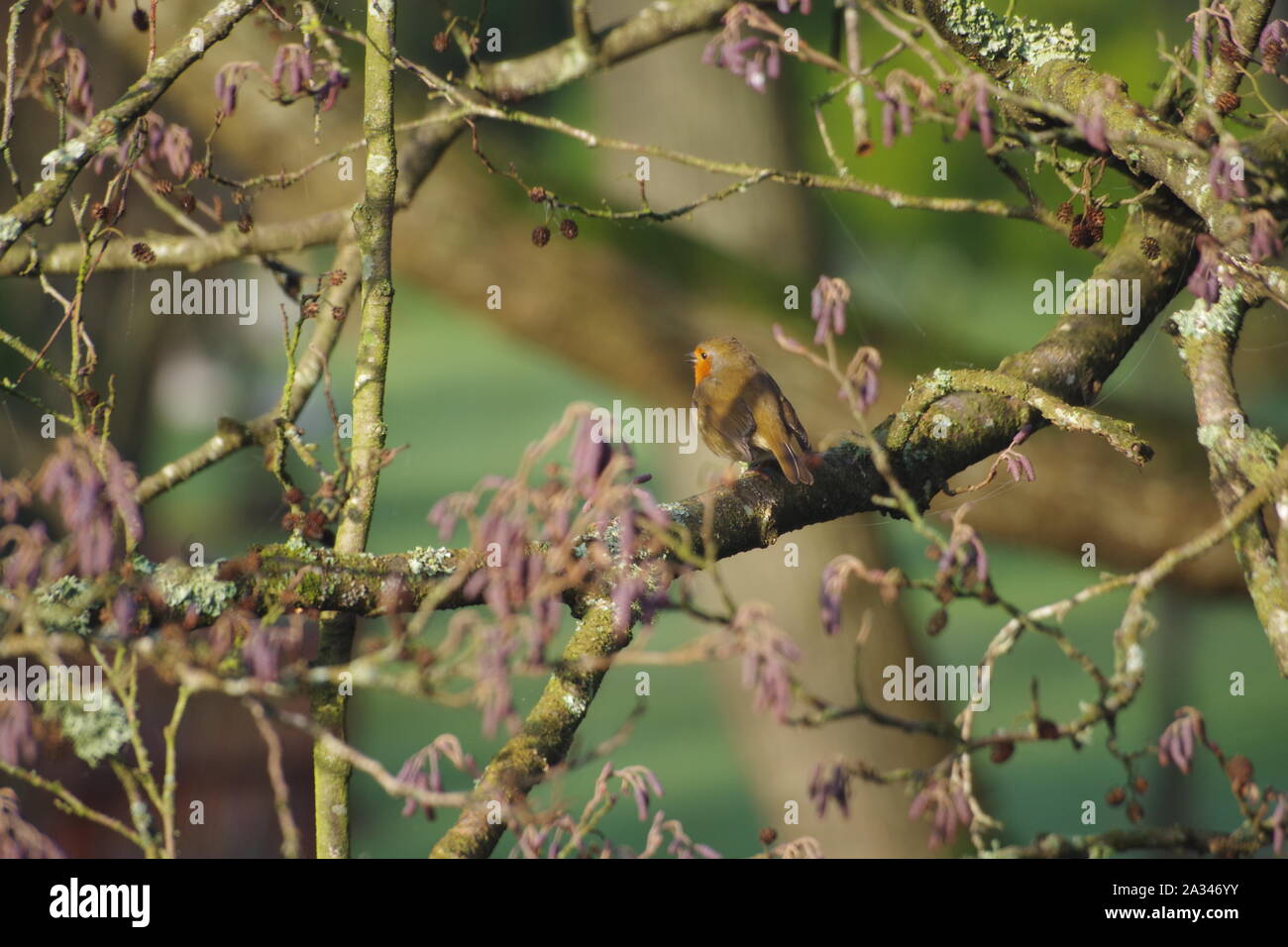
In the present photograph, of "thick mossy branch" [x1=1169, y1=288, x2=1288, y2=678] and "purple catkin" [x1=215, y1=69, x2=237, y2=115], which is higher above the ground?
"purple catkin" [x1=215, y1=69, x2=237, y2=115]

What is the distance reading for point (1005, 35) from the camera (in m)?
1.84

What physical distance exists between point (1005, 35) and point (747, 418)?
70cm

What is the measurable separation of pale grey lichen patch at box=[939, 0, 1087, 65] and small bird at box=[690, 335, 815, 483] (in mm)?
627

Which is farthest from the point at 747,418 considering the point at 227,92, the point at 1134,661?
the point at 1134,661

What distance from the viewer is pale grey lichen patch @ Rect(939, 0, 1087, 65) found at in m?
1.82

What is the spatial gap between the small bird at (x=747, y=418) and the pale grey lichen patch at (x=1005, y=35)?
0.63 metres

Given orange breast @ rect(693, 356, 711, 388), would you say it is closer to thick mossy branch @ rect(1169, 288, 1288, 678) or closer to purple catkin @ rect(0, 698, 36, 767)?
thick mossy branch @ rect(1169, 288, 1288, 678)

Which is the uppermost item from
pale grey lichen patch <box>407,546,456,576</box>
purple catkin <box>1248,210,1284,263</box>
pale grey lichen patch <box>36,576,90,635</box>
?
purple catkin <box>1248,210,1284,263</box>

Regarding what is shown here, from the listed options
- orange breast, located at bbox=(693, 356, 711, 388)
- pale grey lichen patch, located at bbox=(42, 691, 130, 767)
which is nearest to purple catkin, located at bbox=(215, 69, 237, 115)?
pale grey lichen patch, located at bbox=(42, 691, 130, 767)

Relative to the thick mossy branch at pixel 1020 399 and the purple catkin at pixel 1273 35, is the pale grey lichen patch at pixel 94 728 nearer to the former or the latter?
the thick mossy branch at pixel 1020 399

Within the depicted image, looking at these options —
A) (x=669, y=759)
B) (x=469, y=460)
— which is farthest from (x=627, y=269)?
(x=469, y=460)

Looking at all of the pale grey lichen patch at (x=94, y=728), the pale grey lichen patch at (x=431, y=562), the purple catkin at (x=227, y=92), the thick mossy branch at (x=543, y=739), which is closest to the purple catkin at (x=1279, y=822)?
the thick mossy branch at (x=543, y=739)

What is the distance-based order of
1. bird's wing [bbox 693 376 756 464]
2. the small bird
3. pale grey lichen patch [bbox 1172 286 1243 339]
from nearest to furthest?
pale grey lichen patch [bbox 1172 286 1243 339], the small bird, bird's wing [bbox 693 376 756 464]

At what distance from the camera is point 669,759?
8.27 m
